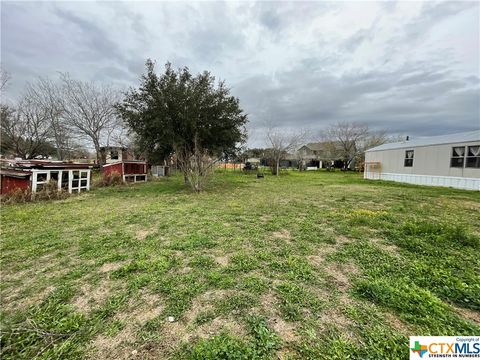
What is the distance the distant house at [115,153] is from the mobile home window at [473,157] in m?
26.9

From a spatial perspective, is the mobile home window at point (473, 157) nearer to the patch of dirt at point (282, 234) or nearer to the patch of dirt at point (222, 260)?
the patch of dirt at point (282, 234)

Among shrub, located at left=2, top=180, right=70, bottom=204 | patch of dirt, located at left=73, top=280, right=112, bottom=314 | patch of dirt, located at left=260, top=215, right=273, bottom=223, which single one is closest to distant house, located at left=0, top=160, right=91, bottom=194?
shrub, located at left=2, top=180, right=70, bottom=204

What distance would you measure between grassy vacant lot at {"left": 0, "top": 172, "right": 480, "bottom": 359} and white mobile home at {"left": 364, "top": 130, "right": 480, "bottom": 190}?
34.8 feet

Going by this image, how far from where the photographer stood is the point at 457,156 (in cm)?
1218

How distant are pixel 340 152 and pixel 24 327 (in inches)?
1607

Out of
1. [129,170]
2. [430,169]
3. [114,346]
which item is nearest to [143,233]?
[114,346]

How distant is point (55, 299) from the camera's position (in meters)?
2.19

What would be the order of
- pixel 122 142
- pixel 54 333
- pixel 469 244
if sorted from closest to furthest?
pixel 54 333
pixel 469 244
pixel 122 142

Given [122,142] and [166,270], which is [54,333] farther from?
[122,142]

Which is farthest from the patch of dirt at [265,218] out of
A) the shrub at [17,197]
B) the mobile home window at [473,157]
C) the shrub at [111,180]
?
the mobile home window at [473,157]

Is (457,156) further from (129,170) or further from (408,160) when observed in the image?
(129,170)

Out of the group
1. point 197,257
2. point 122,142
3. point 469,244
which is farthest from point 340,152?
point 197,257

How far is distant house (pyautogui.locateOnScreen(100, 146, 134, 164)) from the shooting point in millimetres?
21781

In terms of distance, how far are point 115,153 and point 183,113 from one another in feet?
56.1
